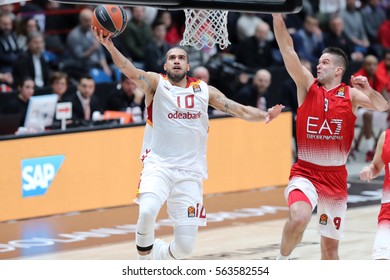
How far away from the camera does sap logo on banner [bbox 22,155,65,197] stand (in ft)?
47.5

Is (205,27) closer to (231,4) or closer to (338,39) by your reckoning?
(231,4)

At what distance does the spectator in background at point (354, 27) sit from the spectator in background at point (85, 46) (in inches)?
251

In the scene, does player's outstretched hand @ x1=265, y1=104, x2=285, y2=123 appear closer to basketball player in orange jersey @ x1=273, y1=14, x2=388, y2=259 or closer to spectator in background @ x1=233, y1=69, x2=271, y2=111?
basketball player in orange jersey @ x1=273, y1=14, x2=388, y2=259

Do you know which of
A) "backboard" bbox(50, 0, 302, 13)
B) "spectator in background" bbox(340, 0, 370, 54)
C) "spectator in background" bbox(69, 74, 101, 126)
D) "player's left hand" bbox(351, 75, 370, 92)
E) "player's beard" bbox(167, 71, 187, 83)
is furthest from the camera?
"spectator in background" bbox(340, 0, 370, 54)

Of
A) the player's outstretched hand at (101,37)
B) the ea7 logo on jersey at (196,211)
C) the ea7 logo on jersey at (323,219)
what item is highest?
the player's outstretched hand at (101,37)

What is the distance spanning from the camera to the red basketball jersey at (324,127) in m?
10.5

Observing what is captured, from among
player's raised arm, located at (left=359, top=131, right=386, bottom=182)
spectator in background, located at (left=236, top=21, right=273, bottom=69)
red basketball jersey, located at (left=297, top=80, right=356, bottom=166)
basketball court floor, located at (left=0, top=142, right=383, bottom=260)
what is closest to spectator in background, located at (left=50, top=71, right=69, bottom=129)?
basketball court floor, located at (left=0, top=142, right=383, bottom=260)

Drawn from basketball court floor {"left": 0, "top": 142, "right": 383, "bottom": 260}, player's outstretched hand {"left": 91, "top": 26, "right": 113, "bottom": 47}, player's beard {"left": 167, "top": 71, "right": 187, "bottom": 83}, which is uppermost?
player's outstretched hand {"left": 91, "top": 26, "right": 113, "bottom": 47}

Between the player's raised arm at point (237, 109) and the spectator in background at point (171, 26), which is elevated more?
the spectator in background at point (171, 26)

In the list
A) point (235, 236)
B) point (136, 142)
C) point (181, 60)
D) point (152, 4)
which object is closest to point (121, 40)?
point (136, 142)

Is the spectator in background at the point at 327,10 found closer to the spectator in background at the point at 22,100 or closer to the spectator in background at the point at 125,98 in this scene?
the spectator in background at the point at 125,98

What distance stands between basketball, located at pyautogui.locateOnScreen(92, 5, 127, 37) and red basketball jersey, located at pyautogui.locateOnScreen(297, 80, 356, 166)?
2.07m

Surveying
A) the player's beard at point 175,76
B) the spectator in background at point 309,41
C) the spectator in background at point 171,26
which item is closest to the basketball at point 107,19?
the player's beard at point 175,76

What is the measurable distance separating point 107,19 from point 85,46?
8453 mm
